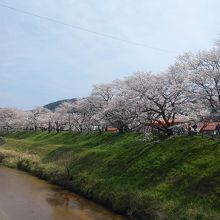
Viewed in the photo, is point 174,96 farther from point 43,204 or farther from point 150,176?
point 43,204

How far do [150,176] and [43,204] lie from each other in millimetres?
8896

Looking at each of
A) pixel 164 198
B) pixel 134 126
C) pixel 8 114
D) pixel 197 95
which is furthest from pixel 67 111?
pixel 164 198

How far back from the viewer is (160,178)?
27578 millimetres

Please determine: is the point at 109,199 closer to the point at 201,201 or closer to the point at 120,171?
the point at 120,171

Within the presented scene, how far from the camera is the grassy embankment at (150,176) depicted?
2264 cm

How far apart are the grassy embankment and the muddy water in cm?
105

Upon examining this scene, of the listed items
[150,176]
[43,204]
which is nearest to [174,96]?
[150,176]

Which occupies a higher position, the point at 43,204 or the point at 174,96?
the point at 174,96

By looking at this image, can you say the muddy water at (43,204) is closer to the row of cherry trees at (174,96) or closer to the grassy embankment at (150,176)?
the grassy embankment at (150,176)

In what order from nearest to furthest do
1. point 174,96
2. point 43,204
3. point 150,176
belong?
point 150,176, point 43,204, point 174,96

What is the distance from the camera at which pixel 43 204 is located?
29.6 metres

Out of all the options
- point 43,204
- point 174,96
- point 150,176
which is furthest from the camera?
point 174,96

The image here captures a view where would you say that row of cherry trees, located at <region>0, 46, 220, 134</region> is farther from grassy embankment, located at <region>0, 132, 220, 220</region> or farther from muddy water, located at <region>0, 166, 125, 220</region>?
muddy water, located at <region>0, 166, 125, 220</region>

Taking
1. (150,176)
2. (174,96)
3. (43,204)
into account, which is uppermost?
(174,96)
